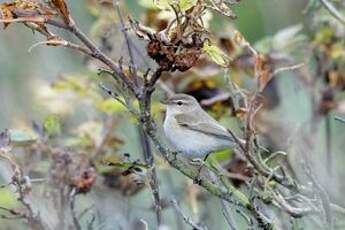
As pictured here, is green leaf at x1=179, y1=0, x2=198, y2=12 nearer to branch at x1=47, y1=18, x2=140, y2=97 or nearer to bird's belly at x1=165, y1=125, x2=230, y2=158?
branch at x1=47, y1=18, x2=140, y2=97

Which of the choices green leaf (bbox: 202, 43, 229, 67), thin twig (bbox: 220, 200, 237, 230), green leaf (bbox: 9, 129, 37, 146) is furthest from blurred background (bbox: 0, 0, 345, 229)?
green leaf (bbox: 202, 43, 229, 67)

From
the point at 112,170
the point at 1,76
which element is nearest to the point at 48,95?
the point at 112,170

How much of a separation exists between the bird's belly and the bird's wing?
0.02 m

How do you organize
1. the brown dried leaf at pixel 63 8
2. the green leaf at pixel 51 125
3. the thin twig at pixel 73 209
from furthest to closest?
the green leaf at pixel 51 125, the thin twig at pixel 73 209, the brown dried leaf at pixel 63 8

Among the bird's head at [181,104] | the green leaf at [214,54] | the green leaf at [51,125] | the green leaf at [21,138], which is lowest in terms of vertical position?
the green leaf at [214,54]

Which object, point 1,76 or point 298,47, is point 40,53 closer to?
point 1,76

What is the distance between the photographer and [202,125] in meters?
3.33

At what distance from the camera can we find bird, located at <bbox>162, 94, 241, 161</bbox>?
3066 millimetres

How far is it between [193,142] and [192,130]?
0.20m

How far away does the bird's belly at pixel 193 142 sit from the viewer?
3.06 m

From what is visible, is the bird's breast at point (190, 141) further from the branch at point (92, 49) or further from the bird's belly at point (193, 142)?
the branch at point (92, 49)

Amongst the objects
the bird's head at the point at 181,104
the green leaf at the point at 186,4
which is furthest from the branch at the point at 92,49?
the bird's head at the point at 181,104

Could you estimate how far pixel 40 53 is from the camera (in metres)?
4.92

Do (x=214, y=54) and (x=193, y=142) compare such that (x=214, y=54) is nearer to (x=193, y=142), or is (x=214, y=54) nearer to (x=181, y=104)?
(x=193, y=142)
